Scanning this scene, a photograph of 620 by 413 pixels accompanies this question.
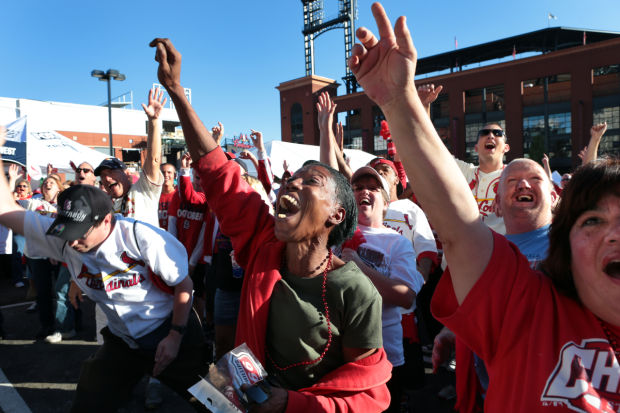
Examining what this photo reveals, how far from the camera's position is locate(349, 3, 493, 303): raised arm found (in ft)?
3.72

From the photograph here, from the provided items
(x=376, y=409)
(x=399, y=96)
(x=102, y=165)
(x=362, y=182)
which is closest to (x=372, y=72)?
(x=399, y=96)

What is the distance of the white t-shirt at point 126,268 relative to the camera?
240 cm

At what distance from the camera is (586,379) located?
110 cm

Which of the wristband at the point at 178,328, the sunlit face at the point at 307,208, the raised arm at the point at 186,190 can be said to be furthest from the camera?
the raised arm at the point at 186,190

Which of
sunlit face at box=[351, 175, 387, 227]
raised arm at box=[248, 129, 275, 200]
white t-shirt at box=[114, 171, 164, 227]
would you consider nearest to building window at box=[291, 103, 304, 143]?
raised arm at box=[248, 129, 275, 200]

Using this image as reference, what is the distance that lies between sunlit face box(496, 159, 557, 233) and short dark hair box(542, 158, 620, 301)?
959 mm

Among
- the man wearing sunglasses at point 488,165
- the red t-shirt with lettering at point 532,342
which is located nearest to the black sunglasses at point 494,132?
the man wearing sunglasses at point 488,165

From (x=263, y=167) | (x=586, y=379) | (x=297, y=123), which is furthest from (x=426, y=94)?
(x=297, y=123)

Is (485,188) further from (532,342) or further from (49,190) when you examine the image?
(49,190)

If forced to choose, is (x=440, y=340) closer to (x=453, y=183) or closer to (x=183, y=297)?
(x=453, y=183)

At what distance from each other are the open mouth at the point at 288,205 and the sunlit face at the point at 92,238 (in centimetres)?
127

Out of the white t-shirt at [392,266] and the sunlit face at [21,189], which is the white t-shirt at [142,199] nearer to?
the white t-shirt at [392,266]

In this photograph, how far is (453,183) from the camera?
3.74 feet

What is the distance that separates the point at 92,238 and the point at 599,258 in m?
2.42
